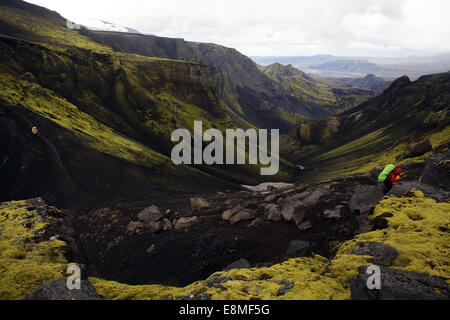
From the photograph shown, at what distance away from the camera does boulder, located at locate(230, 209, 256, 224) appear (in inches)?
925

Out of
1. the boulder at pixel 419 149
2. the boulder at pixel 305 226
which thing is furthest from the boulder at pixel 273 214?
the boulder at pixel 419 149

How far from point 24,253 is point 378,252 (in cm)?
2079

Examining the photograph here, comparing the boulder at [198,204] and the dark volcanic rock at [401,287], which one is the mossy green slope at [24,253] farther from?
the boulder at [198,204]

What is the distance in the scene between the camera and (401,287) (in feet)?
26.2

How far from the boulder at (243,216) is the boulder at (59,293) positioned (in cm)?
1516

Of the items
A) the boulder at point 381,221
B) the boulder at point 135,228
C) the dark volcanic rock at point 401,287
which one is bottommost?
the boulder at point 135,228

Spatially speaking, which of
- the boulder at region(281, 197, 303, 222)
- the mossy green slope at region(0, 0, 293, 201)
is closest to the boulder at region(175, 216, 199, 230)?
the boulder at region(281, 197, 303, 222)

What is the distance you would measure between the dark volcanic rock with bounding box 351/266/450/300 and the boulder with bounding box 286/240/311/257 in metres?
6.97

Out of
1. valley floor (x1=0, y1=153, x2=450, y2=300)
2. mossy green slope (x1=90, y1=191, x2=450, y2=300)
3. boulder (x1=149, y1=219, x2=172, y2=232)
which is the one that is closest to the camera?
mossy green slope (x1=90, y1=191, x2=450, y2=300)

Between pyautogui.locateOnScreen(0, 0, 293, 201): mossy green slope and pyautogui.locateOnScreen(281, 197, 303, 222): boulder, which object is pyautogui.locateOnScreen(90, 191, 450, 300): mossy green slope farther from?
pyautogui.locateOnScreen(0, 0, 293, 201): mossy green slope

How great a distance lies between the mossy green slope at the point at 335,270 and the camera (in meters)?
9.68

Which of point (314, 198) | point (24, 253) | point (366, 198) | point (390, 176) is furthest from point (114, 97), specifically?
point (390, 176)

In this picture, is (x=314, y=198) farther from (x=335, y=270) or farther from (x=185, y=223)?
(x=185, y=223)

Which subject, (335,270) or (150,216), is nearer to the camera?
(335,270)
